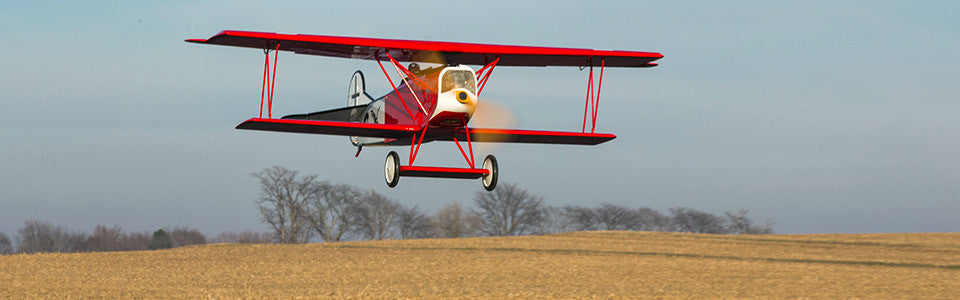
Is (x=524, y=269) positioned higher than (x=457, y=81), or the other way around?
(x=457, y=81)

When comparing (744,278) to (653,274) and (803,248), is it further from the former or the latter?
(803,248)

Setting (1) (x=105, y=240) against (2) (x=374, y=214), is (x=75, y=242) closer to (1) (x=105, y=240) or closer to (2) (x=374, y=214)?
(1) (x=105, y=240)

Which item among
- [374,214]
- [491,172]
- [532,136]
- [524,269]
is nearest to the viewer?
[491,172]

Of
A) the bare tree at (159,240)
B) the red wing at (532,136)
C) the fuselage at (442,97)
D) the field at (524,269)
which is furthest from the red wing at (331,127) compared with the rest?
the bare tree at (159,240)

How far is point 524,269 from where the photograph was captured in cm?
3894

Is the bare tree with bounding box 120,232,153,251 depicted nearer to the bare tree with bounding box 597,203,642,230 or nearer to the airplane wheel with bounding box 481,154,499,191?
the bare tree with bounding box 597,203,642,230

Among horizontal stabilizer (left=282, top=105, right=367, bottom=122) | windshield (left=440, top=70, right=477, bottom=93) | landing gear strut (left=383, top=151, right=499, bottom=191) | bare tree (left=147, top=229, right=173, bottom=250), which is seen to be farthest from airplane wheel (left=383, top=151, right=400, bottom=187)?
bare tree (left=147, top=229, right=173, bottom=250)

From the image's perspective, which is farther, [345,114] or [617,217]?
[617,217]

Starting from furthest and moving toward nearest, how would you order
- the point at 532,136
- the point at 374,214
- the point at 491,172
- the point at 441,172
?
1. the point at 374,214
2. the point at 532,136
3. the point at 491,172
4. the point at 441,172

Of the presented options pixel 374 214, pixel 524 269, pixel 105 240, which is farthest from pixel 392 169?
pixel 105 240

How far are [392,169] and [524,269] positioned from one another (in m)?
21.2

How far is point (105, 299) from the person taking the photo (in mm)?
30188

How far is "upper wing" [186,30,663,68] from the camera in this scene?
18953mm

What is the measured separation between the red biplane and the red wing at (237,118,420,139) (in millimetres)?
20
